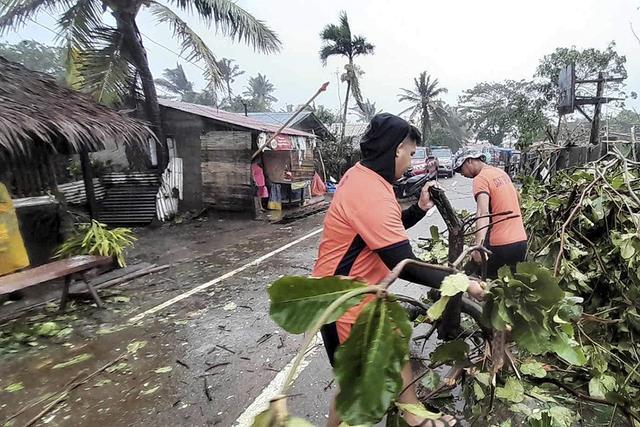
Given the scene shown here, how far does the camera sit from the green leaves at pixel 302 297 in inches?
33.6

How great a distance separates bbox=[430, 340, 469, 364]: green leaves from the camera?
65.0 inches

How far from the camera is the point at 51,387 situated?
10.9 ft

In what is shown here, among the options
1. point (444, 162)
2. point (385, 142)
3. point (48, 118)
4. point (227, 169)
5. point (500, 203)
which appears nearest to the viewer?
point (385, 142)

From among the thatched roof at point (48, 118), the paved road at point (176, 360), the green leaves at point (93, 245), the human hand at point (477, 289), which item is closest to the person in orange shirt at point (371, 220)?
the human hand at point (477, 289)

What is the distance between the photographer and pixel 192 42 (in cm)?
1039

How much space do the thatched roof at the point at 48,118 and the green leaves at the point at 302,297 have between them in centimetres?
566

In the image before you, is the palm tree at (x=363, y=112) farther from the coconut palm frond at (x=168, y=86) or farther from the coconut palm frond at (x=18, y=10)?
the coconut palm frond at (x=168, y=86)

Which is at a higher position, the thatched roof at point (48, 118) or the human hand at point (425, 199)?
the thatched roof at point (48, 118)

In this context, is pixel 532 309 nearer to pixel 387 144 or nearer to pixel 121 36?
pixel 387 144

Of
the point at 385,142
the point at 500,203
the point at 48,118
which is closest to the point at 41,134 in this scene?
the point at 48,118

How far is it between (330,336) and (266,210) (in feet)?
34.0

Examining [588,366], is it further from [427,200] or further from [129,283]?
[129,283]

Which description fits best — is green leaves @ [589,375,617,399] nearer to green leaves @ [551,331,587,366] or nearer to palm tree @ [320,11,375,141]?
green leaves @ [551,331,587,366]

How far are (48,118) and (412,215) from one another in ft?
18.9
